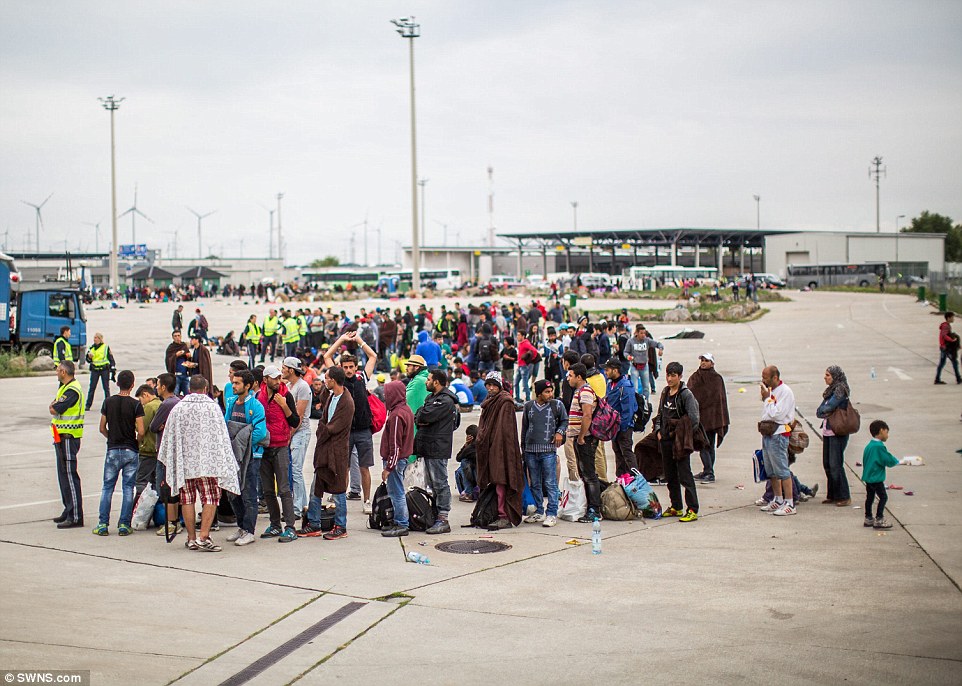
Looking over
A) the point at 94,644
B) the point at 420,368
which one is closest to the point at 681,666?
the point at 94,644

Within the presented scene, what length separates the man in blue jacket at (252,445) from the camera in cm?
945

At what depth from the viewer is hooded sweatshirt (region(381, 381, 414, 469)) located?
31.7ft

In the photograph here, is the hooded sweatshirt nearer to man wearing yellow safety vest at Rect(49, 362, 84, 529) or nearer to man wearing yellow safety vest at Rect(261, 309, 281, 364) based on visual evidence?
man wearing yellow safety vest at Rect(49, 362, 84, 529)

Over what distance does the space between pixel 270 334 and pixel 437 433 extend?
19738 mm

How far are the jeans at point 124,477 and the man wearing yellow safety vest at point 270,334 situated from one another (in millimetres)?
17637

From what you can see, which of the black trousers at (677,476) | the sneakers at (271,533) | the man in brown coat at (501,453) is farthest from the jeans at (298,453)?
the black trousers at (677,476)

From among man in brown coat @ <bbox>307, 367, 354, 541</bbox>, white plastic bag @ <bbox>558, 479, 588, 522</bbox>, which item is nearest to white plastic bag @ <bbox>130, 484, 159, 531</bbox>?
man in brown coat @ <bbox>307, 367, 354, 541</bbox>

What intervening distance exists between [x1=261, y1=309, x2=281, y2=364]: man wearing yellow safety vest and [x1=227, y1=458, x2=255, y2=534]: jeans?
18.2 m

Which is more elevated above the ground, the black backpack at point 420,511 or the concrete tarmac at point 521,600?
the black backpack at point 420,511

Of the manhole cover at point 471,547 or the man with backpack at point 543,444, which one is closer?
the manhole cover at point 471,547

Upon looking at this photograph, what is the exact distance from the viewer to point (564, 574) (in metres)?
8.46

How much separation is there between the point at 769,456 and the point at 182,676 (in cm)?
696

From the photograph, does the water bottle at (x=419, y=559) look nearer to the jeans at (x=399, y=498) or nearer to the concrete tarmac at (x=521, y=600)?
the concrete tarmac at (x=521, y=600)

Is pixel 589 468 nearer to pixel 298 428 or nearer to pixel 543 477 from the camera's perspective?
pixel 543 477
